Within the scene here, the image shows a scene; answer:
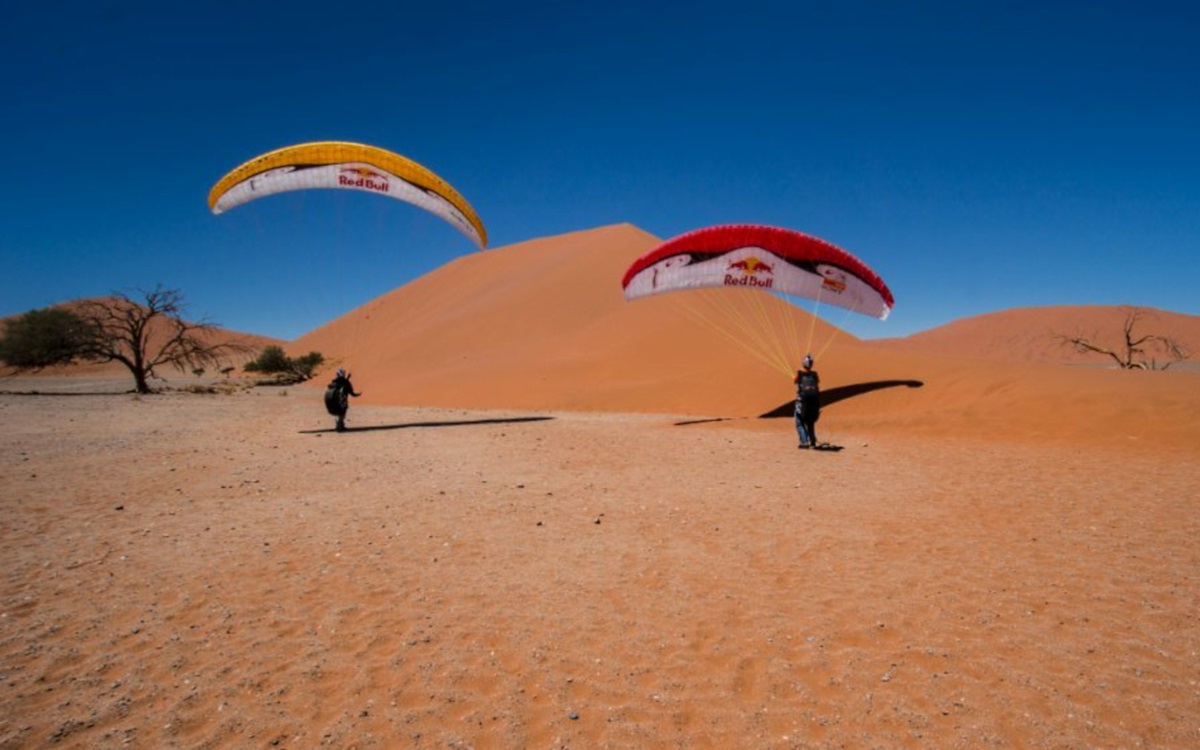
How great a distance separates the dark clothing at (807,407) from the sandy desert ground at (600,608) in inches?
101

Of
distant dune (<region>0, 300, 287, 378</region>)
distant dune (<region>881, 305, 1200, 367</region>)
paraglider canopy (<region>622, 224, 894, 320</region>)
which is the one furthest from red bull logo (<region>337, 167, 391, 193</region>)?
distant dune (<region>881, 305, 1200, 367</region>)

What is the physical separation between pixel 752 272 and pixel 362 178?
1089cm

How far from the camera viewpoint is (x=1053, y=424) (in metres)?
11.9

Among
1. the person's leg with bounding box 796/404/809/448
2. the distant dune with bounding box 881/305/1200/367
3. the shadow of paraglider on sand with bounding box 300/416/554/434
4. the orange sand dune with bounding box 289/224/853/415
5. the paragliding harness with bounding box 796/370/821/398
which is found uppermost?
the distant dune with bounding box 881/305/1200/367

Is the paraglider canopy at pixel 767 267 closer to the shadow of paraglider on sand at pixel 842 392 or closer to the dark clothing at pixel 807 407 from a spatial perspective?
the shadow of paraglider on sand at pixel 842 392

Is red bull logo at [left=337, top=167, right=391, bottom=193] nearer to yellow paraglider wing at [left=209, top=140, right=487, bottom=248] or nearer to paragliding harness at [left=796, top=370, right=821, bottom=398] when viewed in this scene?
yellow paraglider wing at [left=209, top=140, right=487, bottom=248]

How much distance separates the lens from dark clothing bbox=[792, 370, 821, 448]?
453 inches

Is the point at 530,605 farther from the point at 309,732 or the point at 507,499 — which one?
the point at 507,499

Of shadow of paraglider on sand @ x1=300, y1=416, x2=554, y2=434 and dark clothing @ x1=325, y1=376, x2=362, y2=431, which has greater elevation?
dark clothing @ x1=325, y1=376, x2=362, y2=431

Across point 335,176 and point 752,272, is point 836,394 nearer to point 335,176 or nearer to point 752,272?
point 752,272

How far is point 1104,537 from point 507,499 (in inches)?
280

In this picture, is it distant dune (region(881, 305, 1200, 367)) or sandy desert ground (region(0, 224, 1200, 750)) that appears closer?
sandy desert ground (region(0, 224, 1200, 750))

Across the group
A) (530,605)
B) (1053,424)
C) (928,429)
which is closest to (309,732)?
(530,605)

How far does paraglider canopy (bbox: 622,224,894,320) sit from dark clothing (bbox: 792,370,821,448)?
13.9ft
